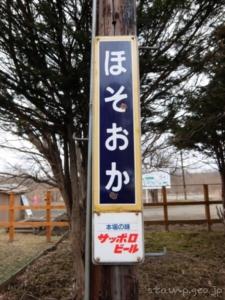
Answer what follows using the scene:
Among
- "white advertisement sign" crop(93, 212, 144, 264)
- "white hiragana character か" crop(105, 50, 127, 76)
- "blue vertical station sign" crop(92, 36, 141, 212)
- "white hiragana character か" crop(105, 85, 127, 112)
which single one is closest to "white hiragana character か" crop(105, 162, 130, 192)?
"blue vertical station sign" crop(92, 36, 141, 212)

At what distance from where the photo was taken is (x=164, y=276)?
520cm

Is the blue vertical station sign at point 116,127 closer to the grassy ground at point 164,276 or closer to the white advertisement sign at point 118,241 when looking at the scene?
the white advertisement sign at point 118,241

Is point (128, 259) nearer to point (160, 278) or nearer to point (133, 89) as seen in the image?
point (133, 89)

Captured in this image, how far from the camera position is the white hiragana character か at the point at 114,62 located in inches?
69.9

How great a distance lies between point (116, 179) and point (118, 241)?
280 mm

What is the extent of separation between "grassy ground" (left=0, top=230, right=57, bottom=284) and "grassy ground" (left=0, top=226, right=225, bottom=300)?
0.34 m

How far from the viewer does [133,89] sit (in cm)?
175

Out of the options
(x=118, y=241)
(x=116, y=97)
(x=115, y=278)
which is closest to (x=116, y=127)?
(x=116, y=97)

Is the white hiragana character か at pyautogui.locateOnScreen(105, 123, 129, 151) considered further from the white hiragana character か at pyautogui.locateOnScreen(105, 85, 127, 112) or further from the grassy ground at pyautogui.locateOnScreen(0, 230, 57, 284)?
the grassy ground at pyautogui.locateOnScreen(0, 230, 57, 284)

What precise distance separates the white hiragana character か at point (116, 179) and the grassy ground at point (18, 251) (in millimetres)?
4179

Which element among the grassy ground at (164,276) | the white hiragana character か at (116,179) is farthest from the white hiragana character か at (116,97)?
the grassy ground at (164,276)

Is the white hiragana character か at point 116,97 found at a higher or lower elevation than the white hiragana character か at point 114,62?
lower

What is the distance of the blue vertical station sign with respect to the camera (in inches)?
63.7

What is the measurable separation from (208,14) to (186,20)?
23 centimetres
